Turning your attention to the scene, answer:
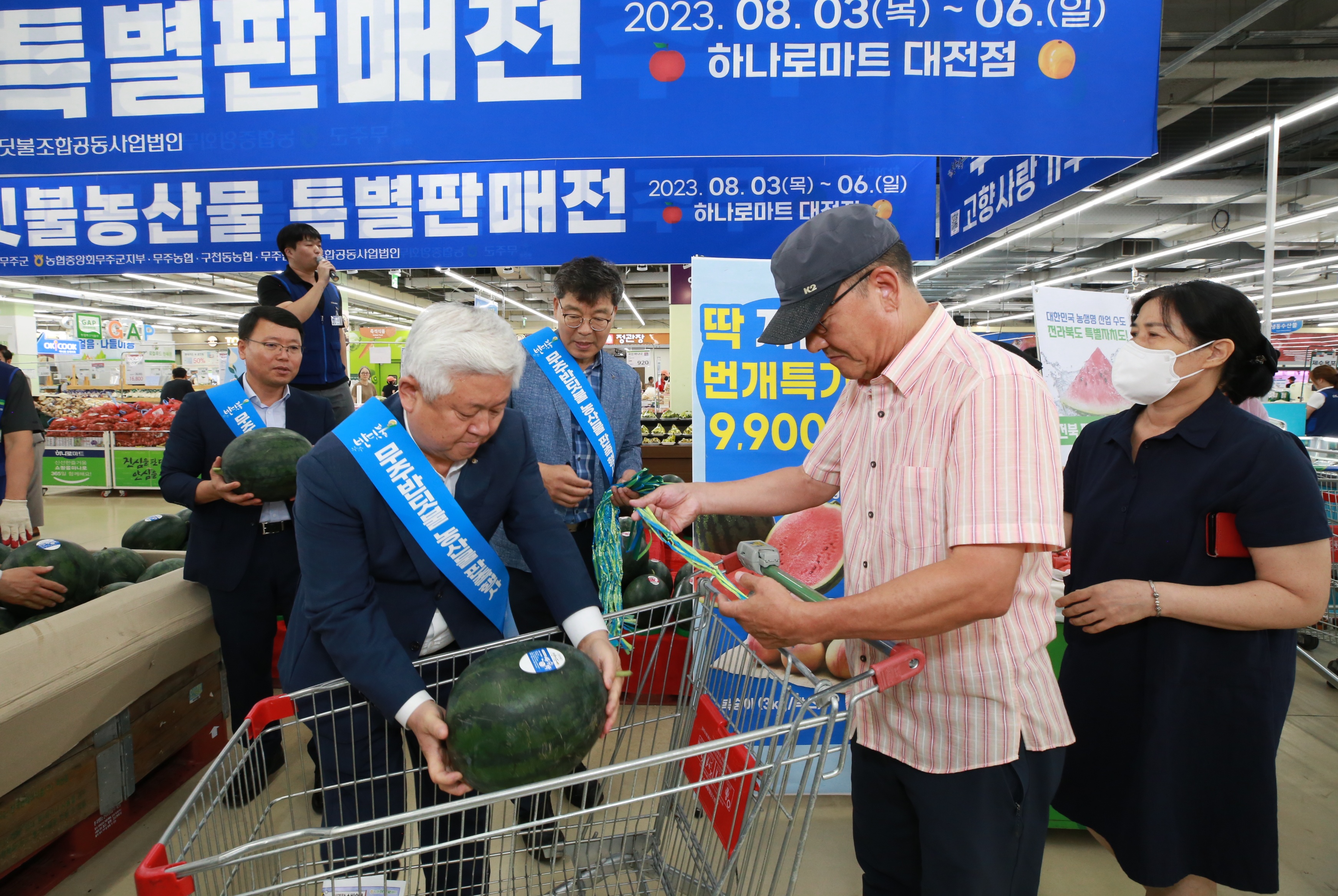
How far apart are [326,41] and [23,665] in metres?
2.35

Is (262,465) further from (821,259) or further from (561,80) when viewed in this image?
(821,259)

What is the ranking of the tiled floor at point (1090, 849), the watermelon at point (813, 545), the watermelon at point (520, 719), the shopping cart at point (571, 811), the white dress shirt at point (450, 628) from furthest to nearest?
the watermelon at point (813, 545), the tiled floor at point (1090, 849), the white dress shirt at point (450, 628), the watermelon at point (520, 719), the shopping cart at point (571, 811)

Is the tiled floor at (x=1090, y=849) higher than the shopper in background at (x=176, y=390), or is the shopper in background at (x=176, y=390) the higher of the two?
the shopper in background at (x=176, y=390)

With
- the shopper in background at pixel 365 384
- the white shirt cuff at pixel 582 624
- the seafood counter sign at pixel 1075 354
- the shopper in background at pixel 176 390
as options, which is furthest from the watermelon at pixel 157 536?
the shopper in background at pixel 365 384

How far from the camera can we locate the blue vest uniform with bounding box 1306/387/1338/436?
8.30 metres

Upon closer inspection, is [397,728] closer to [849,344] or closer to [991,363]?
[849,344]

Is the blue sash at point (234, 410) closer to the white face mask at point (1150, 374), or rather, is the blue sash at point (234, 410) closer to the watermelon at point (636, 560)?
the watermelon at point (636, 560)

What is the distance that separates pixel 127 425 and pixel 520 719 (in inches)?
460

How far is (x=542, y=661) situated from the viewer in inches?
55.2

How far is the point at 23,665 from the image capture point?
7.42 ft

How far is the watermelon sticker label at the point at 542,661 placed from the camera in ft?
4.52

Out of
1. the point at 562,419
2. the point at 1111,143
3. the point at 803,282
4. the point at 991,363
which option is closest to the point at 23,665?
the point at 562,419

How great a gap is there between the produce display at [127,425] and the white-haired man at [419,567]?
34.0 ft

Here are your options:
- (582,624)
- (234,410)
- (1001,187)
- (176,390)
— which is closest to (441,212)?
(234,410)
